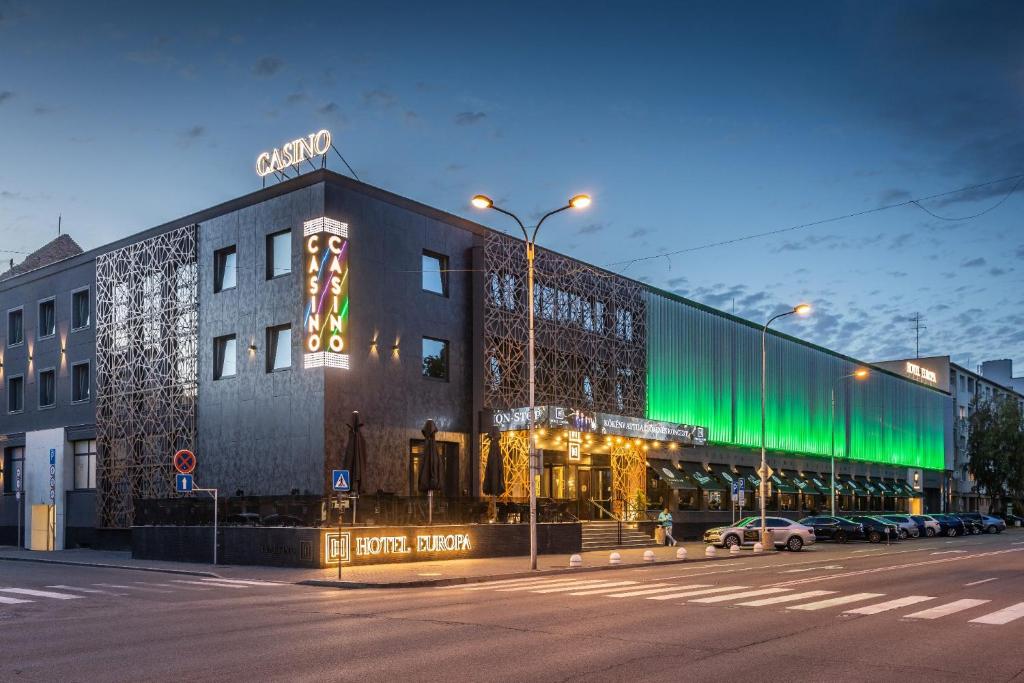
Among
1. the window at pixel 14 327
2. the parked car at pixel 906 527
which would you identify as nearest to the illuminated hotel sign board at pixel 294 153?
the window at pixel 14 327

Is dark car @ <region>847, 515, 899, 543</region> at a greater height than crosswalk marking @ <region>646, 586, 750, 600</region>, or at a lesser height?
lesser

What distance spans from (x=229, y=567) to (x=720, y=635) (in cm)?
1959

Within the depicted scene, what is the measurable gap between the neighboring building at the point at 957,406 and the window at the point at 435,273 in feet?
220

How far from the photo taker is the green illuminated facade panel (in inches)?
2074

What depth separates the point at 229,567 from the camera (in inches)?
1168

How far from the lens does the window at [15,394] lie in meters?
49.3

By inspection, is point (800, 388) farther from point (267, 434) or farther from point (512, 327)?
point (267, 434)

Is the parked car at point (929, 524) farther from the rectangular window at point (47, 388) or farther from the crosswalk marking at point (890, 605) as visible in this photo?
the rectangular window at point (47, 388)

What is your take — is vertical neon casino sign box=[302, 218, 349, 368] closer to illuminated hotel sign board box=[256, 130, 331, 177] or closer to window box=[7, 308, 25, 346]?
illuminated hotel sign board box=[256, 130, 331, 177]

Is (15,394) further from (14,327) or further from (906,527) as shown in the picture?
(906,527)

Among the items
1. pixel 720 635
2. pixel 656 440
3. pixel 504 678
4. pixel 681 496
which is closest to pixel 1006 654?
pixel 720 635

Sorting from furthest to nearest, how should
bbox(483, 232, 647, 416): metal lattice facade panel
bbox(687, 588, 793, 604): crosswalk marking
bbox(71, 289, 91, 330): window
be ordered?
bbox(71, 289, 91, 330): window
bbox(483, 232, 647, 416): metal lattice facade panel
bbox(687, 588, 793, 604): crosswalk marking

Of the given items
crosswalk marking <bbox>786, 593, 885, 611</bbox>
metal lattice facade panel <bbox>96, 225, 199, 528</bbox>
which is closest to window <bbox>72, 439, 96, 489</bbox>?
metal lattice facade panel <bbox>96, 225, 199, 528</bbox>

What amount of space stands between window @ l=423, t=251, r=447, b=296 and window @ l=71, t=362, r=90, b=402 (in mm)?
17324
